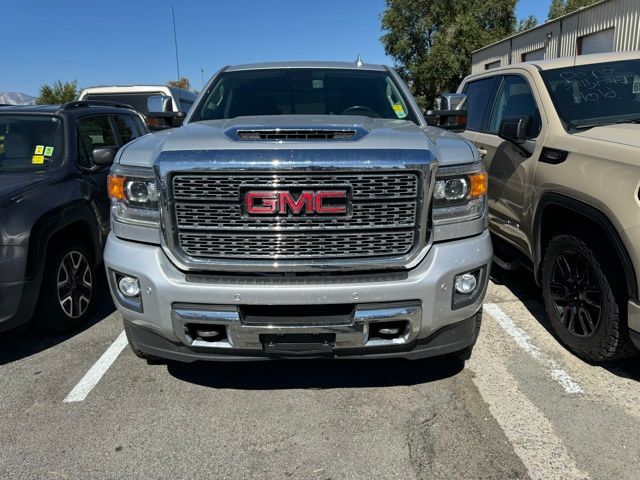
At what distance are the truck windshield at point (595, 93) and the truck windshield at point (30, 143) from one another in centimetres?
416

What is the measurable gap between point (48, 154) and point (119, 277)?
226 cm

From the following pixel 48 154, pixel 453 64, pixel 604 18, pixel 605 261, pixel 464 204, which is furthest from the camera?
pixel 453 64

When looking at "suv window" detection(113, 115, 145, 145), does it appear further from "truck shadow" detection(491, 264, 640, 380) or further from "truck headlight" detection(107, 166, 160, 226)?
"truck shadow" detection(491, 264, 640, 380)

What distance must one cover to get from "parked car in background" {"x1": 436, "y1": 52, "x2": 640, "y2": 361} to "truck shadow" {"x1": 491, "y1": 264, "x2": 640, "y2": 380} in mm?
194

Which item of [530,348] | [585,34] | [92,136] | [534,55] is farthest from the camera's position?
[534,55]

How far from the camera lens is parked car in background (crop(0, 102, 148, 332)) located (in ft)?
11.8

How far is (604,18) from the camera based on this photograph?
1505cm

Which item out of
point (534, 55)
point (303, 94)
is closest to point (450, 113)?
point (303, 94)

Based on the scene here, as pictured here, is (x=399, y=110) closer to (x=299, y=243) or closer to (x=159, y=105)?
(x=299, y=243)

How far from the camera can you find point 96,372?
358 centimetres

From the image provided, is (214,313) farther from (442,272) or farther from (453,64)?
(453,64)

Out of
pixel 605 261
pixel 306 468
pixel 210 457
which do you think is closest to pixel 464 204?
pixel 605 261

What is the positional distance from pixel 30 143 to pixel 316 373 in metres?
3.25

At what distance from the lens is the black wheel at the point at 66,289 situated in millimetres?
3959
